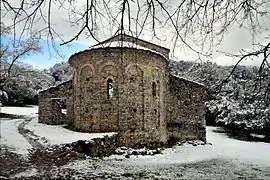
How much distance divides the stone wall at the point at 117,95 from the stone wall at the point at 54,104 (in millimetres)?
2692

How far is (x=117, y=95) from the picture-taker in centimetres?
1575

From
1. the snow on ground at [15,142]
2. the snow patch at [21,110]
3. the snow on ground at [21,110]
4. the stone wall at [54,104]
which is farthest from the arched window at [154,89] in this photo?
the snow on ground at [21,110]

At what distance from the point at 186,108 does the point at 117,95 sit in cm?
563

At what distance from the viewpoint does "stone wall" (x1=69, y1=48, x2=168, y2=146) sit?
51.4 ft

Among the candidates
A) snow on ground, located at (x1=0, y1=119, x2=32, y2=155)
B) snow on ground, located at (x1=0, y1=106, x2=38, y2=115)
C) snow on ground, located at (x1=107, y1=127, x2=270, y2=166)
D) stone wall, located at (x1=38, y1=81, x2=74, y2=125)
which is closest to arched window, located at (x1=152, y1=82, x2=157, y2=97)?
snow on ground, located at (x1=107, y1=127, x2=270, y2=166)

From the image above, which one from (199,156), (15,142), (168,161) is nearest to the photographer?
(15,142)

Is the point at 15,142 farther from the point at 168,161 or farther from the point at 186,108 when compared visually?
the point at 186,108

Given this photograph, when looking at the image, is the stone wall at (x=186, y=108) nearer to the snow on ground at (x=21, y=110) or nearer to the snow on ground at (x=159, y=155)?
the snow on ground at (x=159, y=155)

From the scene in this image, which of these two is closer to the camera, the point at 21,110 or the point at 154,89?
the point at 154,89

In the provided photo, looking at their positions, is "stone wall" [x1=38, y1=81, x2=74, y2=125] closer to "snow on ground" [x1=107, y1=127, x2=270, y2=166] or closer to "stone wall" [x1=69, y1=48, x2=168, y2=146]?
"stone wall" [x1=69, y1=48, x2=168, y2=146]

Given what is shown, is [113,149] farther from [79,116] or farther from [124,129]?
[79,116]

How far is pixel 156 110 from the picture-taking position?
16594 mm

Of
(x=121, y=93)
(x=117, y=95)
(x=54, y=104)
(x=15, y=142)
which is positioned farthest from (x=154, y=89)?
(x=15, y=142)

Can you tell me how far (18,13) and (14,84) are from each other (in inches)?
853
